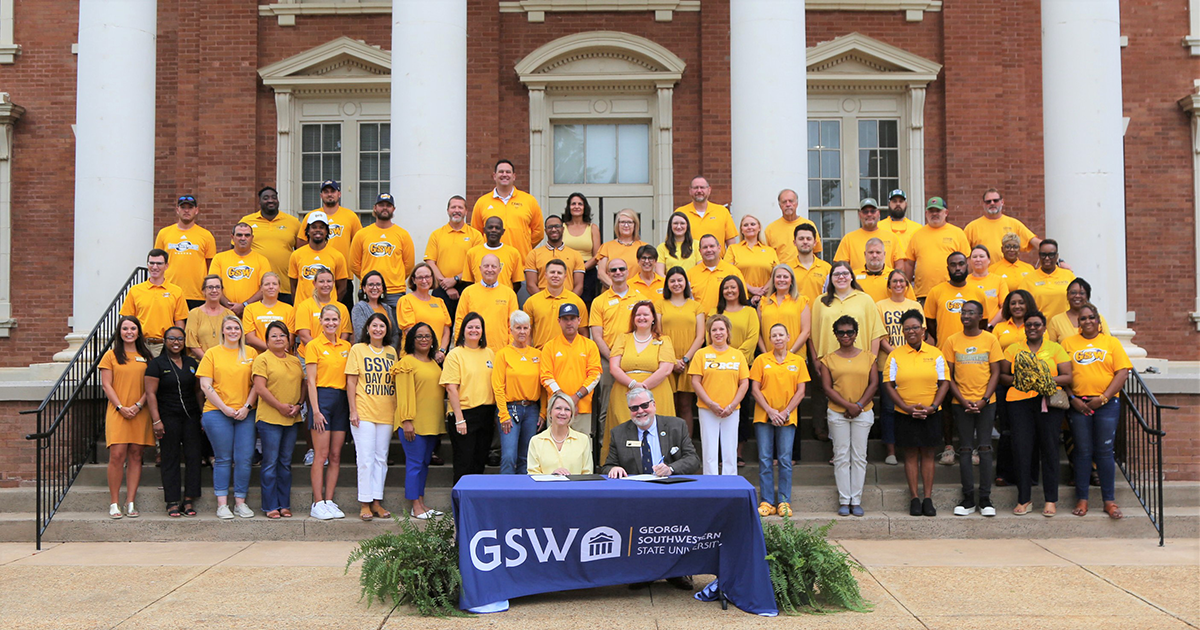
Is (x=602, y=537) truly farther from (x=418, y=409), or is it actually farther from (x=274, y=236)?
(x=274, y=236)

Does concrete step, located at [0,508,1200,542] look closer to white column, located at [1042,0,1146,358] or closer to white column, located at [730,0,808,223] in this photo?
white column, located at [1042,0,1146,358]

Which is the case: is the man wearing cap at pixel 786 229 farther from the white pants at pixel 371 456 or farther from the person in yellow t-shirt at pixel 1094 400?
the white pants at pixel 371 456

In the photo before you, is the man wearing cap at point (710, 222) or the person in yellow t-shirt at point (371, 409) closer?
the person in yellow t-shirt at point (371, 409)

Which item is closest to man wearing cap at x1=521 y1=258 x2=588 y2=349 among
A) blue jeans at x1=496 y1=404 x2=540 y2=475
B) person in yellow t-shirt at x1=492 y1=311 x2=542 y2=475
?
person in yellow t-shirt at x1=492 y1=311 x2=542 y2=475

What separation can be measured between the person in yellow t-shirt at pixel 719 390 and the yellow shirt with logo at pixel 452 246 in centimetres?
293

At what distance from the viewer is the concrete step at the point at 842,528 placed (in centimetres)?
890

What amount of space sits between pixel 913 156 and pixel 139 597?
12.4 meters

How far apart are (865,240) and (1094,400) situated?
9.63 feet

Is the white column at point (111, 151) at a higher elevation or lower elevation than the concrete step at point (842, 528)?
higher

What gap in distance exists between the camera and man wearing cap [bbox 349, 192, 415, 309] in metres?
10.5

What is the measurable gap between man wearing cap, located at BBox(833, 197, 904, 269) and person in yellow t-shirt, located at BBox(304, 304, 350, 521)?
5.35m

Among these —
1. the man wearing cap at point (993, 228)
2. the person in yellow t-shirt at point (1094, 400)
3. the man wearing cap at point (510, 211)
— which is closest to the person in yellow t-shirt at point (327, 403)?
the man wearing cap at point (510, 211)

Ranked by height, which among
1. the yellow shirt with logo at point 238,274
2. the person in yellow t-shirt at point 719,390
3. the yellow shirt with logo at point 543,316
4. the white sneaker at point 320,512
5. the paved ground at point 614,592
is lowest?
the paved ground at point 614,592

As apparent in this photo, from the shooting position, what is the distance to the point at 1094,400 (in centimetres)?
914
